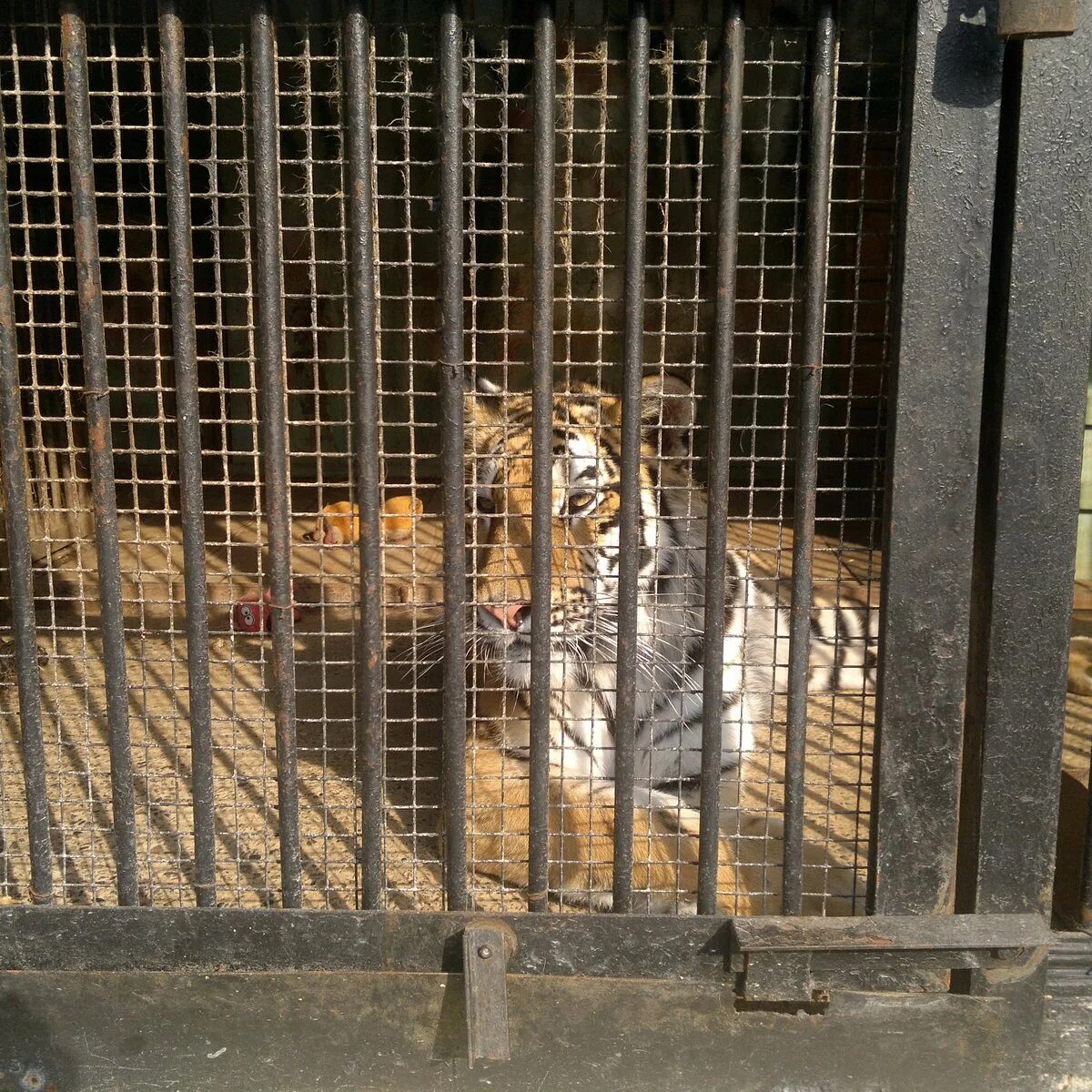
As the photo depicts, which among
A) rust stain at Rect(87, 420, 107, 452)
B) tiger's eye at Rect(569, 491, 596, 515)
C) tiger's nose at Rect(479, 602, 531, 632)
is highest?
rust stain at Rect(87, 420, 107, 452)

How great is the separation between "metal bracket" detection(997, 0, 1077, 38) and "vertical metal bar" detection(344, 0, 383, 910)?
0.86 metres

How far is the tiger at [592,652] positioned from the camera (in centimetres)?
215

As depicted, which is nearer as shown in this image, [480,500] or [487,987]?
[487,987]

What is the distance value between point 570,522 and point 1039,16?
1.25 m

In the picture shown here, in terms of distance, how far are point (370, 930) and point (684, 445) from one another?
1.21 m

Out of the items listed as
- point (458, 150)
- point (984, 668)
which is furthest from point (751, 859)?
point (458, 150)

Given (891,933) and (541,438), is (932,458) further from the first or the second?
(891,933)

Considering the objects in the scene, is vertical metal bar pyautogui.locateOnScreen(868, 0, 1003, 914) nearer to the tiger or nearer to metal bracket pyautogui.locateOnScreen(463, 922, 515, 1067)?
the tiger

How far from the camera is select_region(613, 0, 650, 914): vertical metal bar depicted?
153 centimetres

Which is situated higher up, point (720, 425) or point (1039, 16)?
point (1039, 16)

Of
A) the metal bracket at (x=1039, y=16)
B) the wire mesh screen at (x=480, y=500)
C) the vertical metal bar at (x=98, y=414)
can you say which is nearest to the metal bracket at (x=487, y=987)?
the wire mesh screen at (x=480, y=500)

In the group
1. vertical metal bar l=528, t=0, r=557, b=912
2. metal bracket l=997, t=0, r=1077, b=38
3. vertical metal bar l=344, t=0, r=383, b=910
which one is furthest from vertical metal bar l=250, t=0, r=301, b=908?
metal bracket l=997, t=0, r=1077, b=38

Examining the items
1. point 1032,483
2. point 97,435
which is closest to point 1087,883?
point 1032,483

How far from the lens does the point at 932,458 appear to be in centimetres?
158
